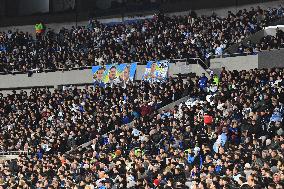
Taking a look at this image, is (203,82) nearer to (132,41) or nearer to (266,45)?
(266,45)

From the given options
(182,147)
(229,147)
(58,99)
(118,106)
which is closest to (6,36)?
(58,99)

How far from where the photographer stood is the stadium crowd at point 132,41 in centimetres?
3609

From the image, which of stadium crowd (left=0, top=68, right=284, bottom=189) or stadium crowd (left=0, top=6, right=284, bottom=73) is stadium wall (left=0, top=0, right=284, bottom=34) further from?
stadium crowd (left=0, top=68, right=284, bottom=189)

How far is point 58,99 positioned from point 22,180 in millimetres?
10320

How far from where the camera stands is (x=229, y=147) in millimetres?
22281

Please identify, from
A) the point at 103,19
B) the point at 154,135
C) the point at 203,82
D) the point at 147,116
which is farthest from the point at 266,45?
the point at 103,19

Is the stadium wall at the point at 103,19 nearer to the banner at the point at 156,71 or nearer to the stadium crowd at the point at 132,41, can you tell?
the stadium crowd at the point at 132,41

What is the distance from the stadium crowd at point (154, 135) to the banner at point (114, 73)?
1.90 meters

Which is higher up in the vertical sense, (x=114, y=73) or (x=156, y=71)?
(x=156, y=71)

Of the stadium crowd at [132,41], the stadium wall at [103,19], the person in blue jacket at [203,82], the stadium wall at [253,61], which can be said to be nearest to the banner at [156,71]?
the stadium crowd at [132,41]

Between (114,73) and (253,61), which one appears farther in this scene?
(114,73)

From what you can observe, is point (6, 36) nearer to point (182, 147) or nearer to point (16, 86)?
point (16, 86)

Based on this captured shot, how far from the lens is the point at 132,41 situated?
4041 centimetres

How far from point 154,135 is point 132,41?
14140 mm
